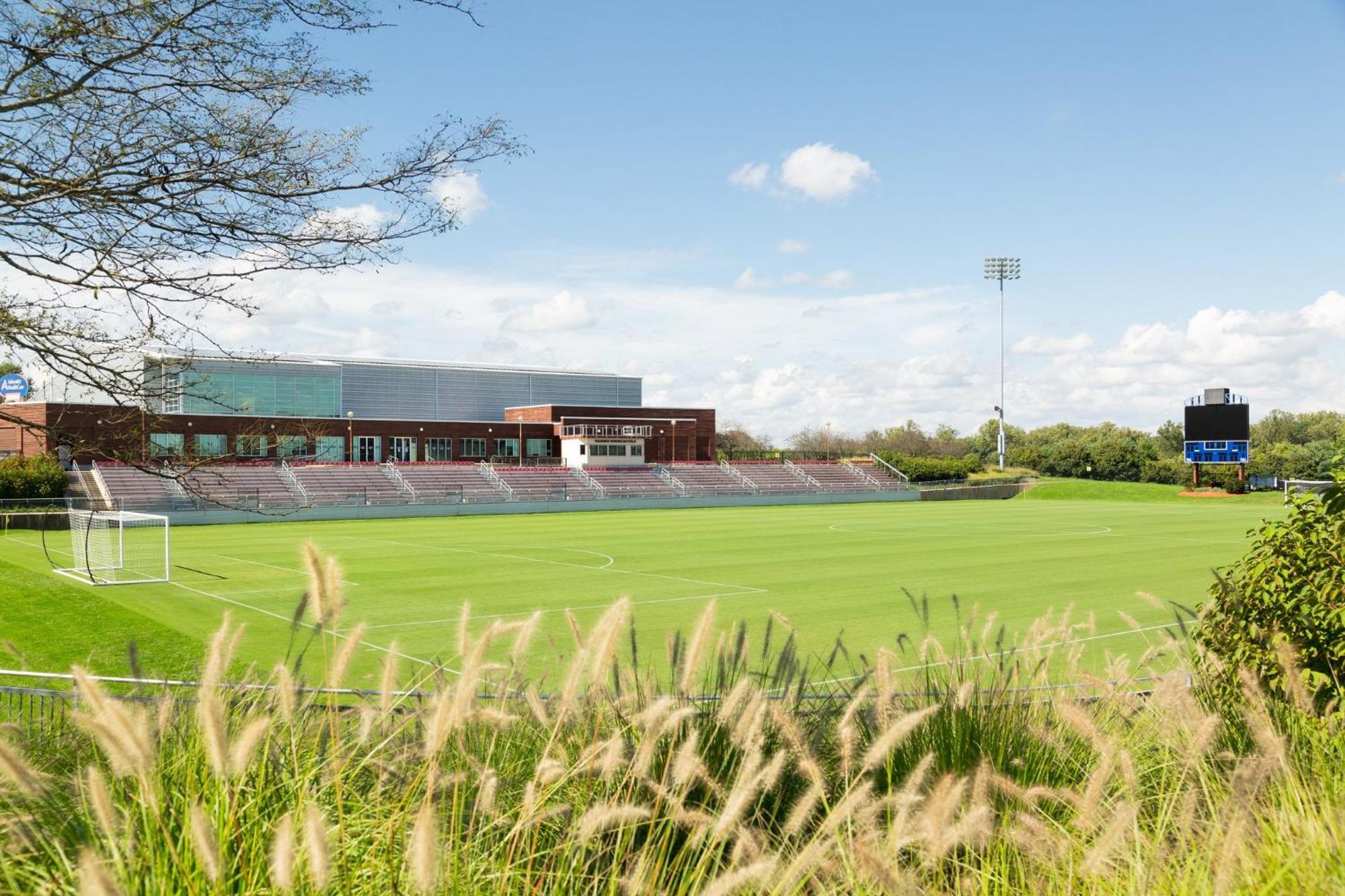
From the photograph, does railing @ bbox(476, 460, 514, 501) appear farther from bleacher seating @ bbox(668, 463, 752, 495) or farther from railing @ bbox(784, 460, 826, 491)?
railing @ bbox(784, 460, 826, 491)

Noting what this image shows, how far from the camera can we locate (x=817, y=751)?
443cm

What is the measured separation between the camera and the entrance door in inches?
3017

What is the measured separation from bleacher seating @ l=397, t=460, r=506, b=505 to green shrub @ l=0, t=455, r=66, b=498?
16.0 meters

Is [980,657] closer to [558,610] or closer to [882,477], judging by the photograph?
[558,610]

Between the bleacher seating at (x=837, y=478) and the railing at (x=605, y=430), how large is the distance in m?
12.0

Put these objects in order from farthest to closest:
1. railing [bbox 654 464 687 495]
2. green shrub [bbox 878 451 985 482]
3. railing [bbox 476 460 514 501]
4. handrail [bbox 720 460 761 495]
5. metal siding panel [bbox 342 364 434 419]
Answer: metal siding panel [bbox 342 364 434 419] → green shrub [bbox 878 451 985 482] → handrail [bbox 720 460 761 495] → railing [bbox 654 464 687 495] → railing [bbox 476 460 514 501]

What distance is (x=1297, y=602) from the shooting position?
6.20m

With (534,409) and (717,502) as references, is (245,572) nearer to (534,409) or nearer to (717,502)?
(717,502)

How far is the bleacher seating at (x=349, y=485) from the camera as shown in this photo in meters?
52.3

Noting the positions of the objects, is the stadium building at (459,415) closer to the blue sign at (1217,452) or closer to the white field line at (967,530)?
the white field line at (967,530)

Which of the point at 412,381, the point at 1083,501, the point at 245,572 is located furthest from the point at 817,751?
the point at 412,381

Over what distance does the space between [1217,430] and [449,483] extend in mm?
48269

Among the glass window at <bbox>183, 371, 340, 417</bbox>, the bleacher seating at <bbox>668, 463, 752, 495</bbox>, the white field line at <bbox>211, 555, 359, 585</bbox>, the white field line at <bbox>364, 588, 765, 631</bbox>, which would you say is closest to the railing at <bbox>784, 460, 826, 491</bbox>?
the bleacher seating at <bbox>668, 463, 752, 495</bbox>

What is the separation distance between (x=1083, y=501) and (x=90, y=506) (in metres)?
55.7
